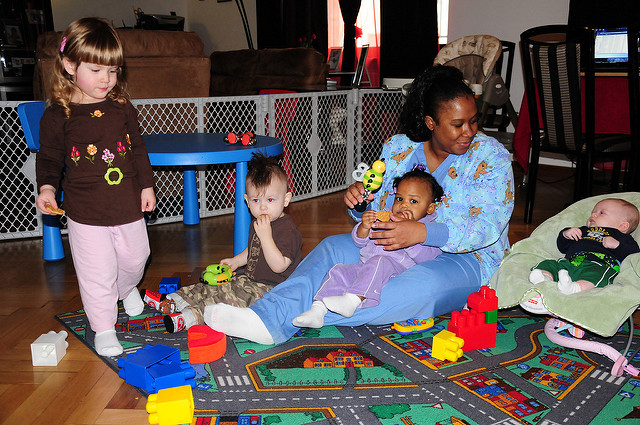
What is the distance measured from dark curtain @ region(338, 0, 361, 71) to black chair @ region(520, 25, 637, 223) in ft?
12.1

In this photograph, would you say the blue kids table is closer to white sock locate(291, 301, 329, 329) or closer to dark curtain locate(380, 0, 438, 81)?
white sock locate(291, 301, 329, 329)

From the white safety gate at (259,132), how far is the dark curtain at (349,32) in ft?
7.81

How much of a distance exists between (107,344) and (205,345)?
347 mm

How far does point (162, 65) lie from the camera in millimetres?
3500

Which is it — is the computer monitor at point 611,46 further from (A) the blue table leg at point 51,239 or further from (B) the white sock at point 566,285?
(A) the blue table leg at point 51,239

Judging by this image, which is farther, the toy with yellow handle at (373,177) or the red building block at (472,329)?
the toy with yellow handle at (373,177)

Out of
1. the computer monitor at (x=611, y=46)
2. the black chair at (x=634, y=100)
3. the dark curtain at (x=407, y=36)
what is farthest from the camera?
the dark curtain at (x=407, y=36)

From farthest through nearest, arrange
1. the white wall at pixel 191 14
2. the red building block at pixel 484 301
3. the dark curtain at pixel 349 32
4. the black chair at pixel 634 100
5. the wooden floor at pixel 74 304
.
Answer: the white wall at pixel 191 14, the dark curtain at pixel 349 32, the black chair at pixel 634 100, the red building block at pixel 484 301, the wooden floor at pixel 74 304

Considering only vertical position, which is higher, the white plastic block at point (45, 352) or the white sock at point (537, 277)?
the white sock at point (537, 277)

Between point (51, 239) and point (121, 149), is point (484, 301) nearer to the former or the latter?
point (121, 149)

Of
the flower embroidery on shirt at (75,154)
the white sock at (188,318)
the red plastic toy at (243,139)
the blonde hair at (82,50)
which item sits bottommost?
the white sock at (188,318)

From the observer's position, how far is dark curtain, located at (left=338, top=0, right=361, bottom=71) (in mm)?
6662

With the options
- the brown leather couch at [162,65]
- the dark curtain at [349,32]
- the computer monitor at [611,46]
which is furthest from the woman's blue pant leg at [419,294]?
the dark curtain at [349,32]

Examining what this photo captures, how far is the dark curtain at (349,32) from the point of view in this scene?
21.9 ft
